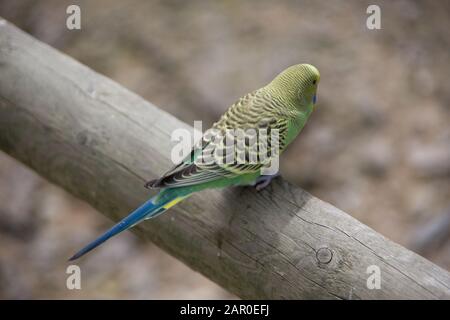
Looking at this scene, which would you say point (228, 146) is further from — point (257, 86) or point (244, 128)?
point (257, 86)

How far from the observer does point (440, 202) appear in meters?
4.62

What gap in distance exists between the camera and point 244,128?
287cm

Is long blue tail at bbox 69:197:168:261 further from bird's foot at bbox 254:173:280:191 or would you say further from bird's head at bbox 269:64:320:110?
bird's head at bbox 269:64:320:110

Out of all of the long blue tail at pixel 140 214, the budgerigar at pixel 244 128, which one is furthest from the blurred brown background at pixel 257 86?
the long blue tail at pixel 140 214

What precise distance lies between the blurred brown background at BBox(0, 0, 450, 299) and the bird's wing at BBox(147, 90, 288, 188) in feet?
6.12

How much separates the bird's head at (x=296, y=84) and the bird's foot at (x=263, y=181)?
0.39 meters

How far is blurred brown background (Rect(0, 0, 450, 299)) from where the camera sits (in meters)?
4.62

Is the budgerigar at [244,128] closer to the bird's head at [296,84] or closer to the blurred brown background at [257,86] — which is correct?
the bird's head at [296,84]

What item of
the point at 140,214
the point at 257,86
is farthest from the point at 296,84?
the point at 257,86

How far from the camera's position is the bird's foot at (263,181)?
8.95 feet

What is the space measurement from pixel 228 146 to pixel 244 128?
124 millimetres

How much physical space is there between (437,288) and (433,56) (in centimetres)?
362

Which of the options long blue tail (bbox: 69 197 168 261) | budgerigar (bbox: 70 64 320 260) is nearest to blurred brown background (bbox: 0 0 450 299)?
budgerigar (bbox: 70 64 320 260)
